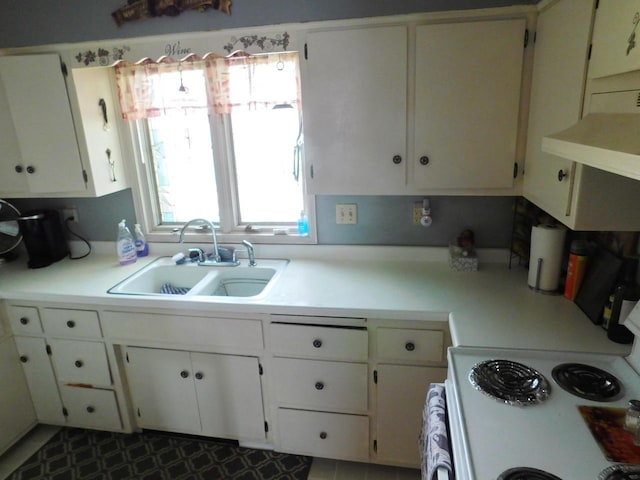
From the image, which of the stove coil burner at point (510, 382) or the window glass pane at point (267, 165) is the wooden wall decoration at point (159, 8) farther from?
the stove coil burner at point (510, 382)

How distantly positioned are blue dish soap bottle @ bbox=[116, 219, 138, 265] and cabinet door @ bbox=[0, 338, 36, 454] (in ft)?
2.21

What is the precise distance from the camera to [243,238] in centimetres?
240

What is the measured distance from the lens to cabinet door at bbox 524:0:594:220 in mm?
1292

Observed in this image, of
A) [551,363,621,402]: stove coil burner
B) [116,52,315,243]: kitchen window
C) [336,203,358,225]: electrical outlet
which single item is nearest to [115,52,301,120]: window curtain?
[116,52,315,243]: kitchen window

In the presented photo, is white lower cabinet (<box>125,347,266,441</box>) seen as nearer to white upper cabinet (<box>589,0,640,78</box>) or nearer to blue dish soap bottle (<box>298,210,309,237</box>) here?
blue dish soap bottle (<box>298,210,309,237</box>)

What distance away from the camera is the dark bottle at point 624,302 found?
1350 millimetres

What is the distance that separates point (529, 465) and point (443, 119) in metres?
1.31

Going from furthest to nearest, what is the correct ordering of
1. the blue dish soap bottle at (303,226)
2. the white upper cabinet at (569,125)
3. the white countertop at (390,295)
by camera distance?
the blue dish soap bottle at (303,226) < the white countertop at (390,295) < the white upper cabinet at (569,125)

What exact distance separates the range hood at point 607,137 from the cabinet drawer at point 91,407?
2266 millimetres

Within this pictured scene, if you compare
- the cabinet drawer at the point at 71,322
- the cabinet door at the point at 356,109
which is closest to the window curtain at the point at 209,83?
the cabinet door at the point at 356,109

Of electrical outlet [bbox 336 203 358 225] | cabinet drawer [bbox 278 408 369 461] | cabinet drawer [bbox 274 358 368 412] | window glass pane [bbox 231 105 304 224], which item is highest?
window glass pane [bbox 231 105 304 224]

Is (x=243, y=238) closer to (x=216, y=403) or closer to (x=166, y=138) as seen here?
(x=166, y=138)

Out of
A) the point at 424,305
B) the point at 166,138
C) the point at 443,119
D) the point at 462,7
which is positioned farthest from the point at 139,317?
the point at 462,7

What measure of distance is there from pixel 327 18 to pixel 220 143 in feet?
2.78
